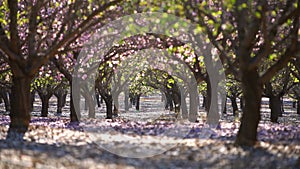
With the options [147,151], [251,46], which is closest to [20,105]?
[147,151]

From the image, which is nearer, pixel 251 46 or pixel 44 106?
pixel 251 46

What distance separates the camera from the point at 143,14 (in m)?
23.7

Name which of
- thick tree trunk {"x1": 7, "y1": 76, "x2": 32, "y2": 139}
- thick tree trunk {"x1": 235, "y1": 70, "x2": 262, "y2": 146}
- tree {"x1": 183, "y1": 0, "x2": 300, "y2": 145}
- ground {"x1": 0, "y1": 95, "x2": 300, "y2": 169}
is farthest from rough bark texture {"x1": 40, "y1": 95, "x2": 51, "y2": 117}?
thick tree trunk {"x1": 235, "y1": 70, "x2": 262, "y2": 146}

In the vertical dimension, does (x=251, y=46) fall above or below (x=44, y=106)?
above

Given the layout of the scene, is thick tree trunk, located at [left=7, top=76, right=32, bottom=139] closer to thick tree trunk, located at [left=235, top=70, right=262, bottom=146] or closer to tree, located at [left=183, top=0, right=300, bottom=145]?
tree, located at [left=183, top=0, right=300, bottom=145]

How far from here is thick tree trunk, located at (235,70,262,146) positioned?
14.1 meters

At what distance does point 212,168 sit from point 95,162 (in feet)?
10.5

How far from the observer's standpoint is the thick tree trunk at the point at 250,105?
14.1 meters

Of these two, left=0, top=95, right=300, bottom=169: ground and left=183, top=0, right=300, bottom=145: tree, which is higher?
left=183, top=0, right=300, bottom=145: tree

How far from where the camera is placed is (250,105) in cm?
1422

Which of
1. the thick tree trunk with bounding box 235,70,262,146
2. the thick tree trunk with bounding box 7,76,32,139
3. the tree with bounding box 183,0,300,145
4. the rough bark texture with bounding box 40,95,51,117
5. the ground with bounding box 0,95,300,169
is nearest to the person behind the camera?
the ground with bounding box 0,95,300,169

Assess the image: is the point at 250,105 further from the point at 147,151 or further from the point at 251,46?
the point at 147,151

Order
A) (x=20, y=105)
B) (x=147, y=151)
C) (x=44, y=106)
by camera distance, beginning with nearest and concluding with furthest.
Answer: (x=147, y=151) → (x=20, y=105) → (x=44, y=106)

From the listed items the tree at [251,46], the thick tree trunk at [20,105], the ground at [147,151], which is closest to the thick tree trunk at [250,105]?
the tree at [251,46]
